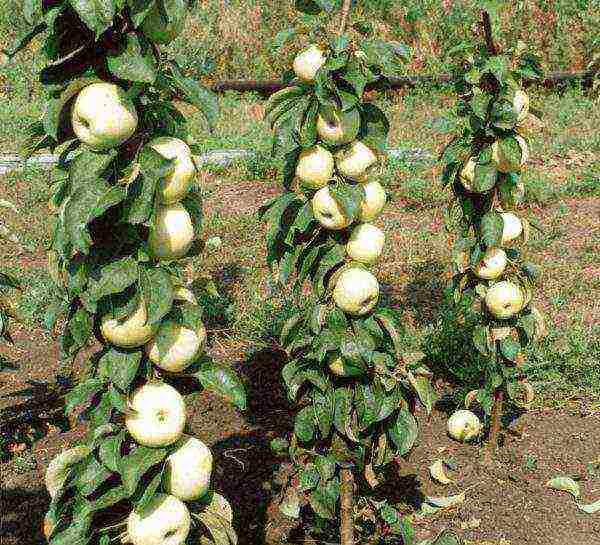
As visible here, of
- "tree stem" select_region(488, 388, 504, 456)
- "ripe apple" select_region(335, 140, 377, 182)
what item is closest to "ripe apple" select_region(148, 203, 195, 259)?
"ripe apple" select_region(335, 140, 377, 182)

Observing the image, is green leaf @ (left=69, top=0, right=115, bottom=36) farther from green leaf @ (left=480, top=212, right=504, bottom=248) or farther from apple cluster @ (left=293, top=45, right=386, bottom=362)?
green leaf @ (left=480, top=212, right=504, bottom=248)

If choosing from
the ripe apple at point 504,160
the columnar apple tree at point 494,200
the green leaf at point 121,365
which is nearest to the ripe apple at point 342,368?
the green leaf at point 121,365

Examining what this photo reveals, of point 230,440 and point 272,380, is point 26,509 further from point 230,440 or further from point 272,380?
point 272,380

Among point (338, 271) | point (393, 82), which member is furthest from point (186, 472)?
point (393, 82)

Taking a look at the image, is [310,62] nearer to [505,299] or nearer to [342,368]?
[342,368]

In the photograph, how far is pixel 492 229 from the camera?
115 inches

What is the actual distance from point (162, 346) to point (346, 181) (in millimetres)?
787

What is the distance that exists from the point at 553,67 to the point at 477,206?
316 inches

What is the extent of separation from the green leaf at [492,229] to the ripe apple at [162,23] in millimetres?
1631

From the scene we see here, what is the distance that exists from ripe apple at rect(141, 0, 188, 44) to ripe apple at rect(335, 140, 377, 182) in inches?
28.2

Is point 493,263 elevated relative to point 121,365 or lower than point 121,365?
lower

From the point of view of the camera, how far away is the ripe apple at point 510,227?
299 centimetres

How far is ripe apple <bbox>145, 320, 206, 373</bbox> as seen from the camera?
67.9 inches

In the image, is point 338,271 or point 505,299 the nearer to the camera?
point 338,271
